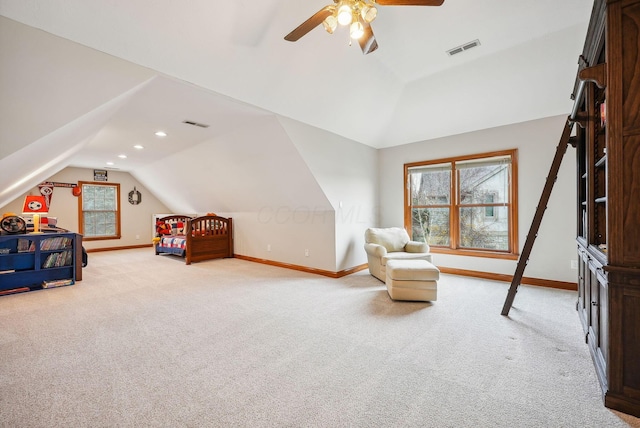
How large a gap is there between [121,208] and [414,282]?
8461 mm

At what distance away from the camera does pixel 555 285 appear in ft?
12.5

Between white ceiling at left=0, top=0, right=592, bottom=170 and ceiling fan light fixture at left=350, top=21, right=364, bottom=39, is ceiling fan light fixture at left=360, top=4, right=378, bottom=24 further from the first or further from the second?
white ceiling at left=0, top=0, right=592, bottom=170

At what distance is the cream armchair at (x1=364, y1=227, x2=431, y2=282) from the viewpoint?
416 cm

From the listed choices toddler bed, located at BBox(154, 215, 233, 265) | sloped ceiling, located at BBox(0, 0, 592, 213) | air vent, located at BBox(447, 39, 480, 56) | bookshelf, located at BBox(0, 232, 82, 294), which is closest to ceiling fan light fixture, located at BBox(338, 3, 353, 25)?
sloped ceiling, located at BBox(0, 0, 592, 213)

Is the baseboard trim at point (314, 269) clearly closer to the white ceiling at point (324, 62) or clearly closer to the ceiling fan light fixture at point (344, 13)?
the white ceiling at point (324, 62)

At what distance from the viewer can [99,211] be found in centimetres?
770

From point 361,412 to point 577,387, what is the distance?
4.66 ft

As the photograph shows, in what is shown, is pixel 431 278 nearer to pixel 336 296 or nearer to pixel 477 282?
pixel 336 296

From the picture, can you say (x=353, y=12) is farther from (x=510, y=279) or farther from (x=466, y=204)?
(x=510, y=279)

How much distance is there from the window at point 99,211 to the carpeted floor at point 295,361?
4740 mm

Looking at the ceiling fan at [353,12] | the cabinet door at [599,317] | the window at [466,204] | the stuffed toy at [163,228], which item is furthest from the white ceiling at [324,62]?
the stuffed toy at [163,228]

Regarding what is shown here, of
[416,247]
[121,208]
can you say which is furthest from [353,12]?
[121,208]

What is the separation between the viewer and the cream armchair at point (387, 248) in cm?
416

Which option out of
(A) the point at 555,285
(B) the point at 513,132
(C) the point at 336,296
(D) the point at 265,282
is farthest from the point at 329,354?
(B) the point at 513,132
